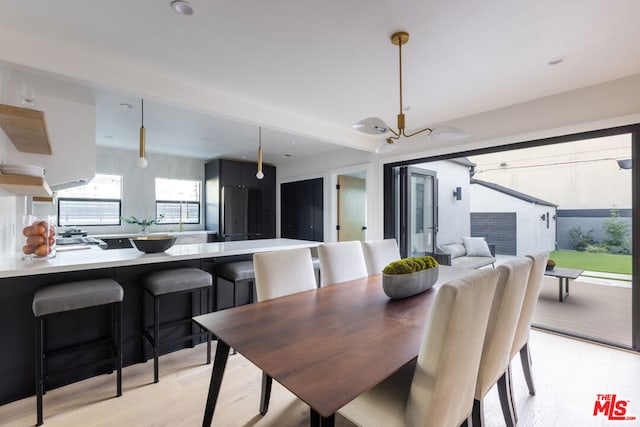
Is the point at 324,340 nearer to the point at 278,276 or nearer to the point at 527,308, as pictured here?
the point at 278,276

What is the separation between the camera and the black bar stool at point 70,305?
5.61ft

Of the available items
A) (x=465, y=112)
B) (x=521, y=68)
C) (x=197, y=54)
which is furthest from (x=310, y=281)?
(x=465, y=112)

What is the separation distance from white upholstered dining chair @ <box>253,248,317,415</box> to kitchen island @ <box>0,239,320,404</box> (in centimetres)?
89

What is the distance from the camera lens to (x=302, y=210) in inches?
239

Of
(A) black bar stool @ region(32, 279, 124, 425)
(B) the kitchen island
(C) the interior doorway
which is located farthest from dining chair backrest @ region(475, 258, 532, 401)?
(C) the interior doorway

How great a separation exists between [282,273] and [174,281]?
913mm

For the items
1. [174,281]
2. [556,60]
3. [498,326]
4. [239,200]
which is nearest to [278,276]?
[174,281]

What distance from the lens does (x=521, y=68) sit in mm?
2387

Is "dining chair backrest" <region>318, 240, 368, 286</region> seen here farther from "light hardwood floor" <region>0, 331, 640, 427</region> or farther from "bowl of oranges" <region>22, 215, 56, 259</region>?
"bowl of oranges" <region>22, 215, 56, 259</region>

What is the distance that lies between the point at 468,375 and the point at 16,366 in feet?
9.01

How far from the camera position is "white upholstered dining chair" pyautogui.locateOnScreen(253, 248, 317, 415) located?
1.83m

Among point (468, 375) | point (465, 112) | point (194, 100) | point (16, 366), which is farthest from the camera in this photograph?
point (465, 112)

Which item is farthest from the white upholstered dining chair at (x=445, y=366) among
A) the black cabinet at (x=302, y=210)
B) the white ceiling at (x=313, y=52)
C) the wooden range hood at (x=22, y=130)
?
the black cabinet at (x=302, y=210)

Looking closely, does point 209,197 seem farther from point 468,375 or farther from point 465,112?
point 468,375
